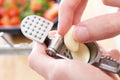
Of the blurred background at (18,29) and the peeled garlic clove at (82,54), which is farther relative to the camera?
the blurred background at (18,29)

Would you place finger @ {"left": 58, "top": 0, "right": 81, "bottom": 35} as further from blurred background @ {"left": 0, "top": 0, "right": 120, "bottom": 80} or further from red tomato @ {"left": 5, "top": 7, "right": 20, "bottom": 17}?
red tomato @ {"left": 5, "top": 7, "right": 20, "bottom": 17}

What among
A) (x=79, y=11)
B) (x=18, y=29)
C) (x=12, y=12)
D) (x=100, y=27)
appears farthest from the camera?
(x=12, y=12)

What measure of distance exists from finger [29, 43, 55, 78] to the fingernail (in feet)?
0.19

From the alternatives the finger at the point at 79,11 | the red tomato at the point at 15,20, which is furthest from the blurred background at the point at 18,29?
the finger at the point at 79,11

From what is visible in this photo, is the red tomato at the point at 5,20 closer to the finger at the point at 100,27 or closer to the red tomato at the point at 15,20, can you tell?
the red tomato at the point at 15,20

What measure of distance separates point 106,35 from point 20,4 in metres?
0.57

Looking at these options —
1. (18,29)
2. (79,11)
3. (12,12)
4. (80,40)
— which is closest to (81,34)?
(80,40)

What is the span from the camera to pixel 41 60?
17.8 inches

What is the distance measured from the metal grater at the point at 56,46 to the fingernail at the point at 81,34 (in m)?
0.04

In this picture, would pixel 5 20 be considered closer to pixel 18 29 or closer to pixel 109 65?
pixel 18 29

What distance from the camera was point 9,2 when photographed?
92cm

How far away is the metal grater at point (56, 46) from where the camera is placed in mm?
448

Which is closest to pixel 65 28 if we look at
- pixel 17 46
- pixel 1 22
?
pixel 17 46

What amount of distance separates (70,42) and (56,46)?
1.0 inches
